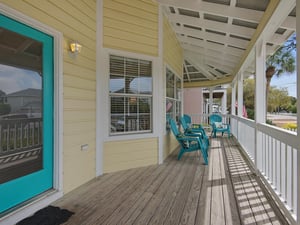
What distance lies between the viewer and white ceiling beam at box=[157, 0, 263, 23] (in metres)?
3.12

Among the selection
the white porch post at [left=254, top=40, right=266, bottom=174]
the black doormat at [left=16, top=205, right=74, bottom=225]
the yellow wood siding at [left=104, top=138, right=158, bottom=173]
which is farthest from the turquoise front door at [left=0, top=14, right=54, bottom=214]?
the white porch post at [left=254, top=40, right=266, bottom=174]

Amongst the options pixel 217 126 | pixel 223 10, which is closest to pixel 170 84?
pixel 223 10

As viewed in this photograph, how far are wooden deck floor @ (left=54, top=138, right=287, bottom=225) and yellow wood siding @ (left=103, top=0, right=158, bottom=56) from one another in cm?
237

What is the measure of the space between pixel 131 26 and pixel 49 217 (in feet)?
11.0

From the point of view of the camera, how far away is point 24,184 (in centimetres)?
222

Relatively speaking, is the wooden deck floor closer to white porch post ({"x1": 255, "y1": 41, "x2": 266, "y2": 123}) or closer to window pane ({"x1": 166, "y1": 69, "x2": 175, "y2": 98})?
white porch post ({"x1": 255, "y1": 41, "x2": 266, "y2": 123})

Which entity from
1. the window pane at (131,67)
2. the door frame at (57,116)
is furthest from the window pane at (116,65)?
the door frame at (57,116)

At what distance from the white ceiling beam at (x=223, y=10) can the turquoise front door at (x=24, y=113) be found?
7.65 feet

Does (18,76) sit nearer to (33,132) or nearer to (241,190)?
(33,132)

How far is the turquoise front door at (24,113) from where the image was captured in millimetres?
2016

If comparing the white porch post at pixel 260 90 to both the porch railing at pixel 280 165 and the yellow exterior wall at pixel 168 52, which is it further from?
the yellow exterior wall at pixel 168 52

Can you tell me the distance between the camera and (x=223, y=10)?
3.28m

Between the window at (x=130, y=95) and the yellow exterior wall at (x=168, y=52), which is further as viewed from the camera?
the yellow exterior wall at (x=168, y=52)

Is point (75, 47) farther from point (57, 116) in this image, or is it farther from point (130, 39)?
point (130, 39)
